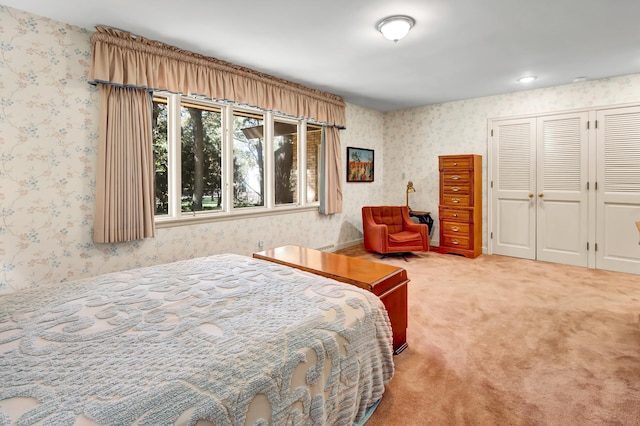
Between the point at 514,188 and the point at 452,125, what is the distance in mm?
1458

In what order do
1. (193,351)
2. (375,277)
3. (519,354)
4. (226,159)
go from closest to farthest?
1. (193,351)
2. (375,277)
3. (519,354)
4. (226,159)

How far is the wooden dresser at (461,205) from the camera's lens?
5.11m

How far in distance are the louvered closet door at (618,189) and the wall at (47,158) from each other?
18.5ft

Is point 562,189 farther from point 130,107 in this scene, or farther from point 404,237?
point 130,107

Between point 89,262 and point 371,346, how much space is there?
2.61 metres

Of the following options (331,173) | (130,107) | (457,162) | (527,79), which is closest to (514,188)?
(457,162)

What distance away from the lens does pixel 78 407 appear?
2.74 ft

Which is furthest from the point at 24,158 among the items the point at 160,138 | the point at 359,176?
the point at 359,176

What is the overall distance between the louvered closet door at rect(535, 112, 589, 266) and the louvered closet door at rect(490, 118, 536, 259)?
10 centimetres

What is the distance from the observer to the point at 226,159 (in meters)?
4.00

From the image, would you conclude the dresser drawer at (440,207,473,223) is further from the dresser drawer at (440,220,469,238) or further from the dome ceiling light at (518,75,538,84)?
the dome ceiling light at (518,75,538,84)

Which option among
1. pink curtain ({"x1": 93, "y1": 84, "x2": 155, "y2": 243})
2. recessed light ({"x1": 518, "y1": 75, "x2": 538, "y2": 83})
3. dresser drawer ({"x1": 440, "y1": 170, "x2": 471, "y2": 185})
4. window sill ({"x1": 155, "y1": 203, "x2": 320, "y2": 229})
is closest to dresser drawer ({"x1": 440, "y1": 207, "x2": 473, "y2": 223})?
dresser drawer ({"x1": 440, "y1": 170, "x2": 471, "y2": 185})

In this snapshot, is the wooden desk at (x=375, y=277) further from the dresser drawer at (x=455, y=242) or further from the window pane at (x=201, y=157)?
the dresser drawer at (x=455, y=242)

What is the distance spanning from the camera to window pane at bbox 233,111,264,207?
13.8ft
